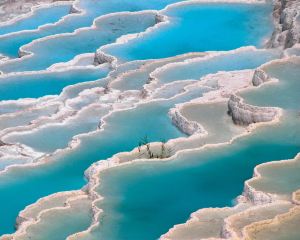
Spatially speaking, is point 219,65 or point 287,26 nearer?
point 219,65

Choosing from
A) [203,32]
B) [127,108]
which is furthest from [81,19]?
[127,108]

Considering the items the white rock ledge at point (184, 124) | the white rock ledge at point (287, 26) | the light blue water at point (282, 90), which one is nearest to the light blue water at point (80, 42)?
the white rock ledge at point (287, 26)

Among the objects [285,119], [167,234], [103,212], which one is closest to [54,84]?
[285,119]

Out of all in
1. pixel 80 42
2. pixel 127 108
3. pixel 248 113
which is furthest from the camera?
pixel 80 42

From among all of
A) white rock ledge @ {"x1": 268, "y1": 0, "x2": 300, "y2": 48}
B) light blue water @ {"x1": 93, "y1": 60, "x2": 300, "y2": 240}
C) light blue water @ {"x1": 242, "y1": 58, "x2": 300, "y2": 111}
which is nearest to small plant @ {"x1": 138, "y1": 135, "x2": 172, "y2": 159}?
light blue water @ {"x1": 93, "y1": 60, "x2": 300, "y2": 240}

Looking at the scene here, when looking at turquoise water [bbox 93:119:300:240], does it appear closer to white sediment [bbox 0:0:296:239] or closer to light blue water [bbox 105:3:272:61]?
white sediment [bbox 0:0:296:239]

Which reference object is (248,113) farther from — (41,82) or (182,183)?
(41,82)
